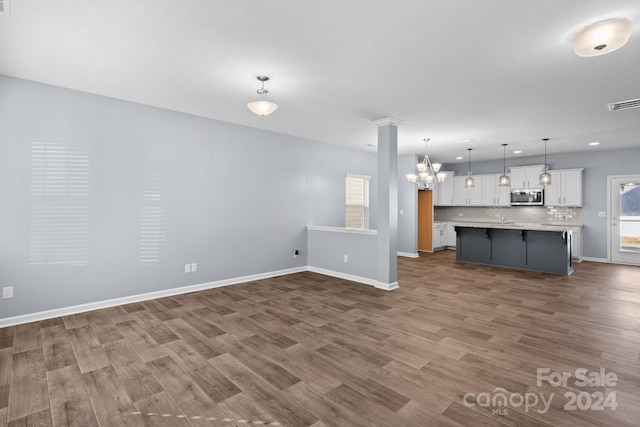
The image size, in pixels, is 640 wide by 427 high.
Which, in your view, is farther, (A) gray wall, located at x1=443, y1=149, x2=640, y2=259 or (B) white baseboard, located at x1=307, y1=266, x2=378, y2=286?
(A) gray wall, located at x1=443, y1=149, x2=640, y2=259

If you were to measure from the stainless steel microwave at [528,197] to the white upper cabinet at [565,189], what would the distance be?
Result: 14 cm

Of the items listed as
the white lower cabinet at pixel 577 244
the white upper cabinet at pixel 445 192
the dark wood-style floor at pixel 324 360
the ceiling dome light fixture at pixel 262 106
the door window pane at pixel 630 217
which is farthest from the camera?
the white upper cabinet at pixel 445 192

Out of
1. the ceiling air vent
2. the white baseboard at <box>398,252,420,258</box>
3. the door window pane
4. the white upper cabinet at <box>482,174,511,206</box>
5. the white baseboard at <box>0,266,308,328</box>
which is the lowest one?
the white baseboard at <box>0,266,308,328</box>

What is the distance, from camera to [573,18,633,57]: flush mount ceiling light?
2361mm

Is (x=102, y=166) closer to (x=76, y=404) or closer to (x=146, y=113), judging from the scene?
(x=146, y=113)

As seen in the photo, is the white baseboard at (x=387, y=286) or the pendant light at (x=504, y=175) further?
the pendant light at (x=504, y=175)

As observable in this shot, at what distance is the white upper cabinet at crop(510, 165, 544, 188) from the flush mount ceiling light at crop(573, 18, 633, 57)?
712cm

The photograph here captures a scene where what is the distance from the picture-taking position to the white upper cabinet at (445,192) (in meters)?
10.2

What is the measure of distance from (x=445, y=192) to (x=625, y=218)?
4.38 meters

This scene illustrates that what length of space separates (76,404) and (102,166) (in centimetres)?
312

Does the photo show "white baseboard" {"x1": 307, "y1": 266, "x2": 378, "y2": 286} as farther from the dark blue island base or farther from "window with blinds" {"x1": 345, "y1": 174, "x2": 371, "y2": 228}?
the dark blue island base

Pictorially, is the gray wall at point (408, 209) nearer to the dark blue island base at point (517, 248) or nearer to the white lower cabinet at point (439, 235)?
the dark blue island base at point (517, 248)

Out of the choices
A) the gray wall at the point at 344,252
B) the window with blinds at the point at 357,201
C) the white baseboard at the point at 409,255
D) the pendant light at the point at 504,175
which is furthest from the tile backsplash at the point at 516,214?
the gray wall at the point at 344,252

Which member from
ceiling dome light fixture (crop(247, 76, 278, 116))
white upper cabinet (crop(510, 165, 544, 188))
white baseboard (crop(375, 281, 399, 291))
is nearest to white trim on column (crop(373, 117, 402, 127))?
ceiling dome light fixture (crop(247, 76, 278, 116))
